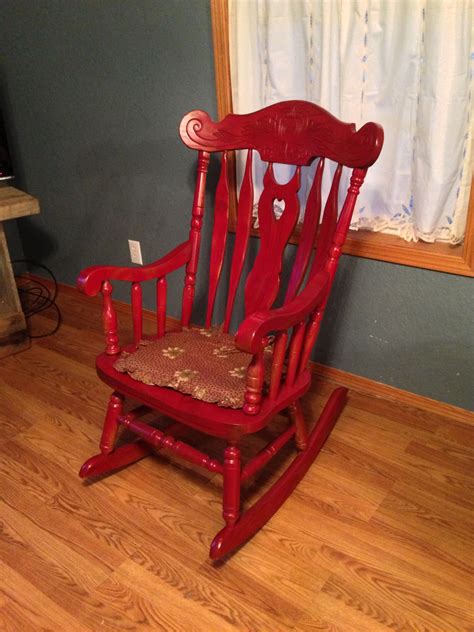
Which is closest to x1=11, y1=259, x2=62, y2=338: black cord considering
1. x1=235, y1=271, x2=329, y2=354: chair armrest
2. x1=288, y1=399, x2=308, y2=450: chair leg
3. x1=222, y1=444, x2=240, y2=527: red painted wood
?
x1=288, y1=399, x2=308, y2=450: chair leg

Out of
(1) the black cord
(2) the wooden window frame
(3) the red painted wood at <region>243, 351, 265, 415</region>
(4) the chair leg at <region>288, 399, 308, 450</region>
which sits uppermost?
(2) the wooden window frame

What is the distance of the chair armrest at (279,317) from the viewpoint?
1105 mm

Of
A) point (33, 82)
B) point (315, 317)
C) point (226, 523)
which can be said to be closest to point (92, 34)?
point (33, 82)

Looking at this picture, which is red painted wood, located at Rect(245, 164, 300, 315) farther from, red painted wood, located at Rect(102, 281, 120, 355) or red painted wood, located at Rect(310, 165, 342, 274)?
red painted wood, located at Rect(102, 281, 120, 355)

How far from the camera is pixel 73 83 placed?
7.80ft

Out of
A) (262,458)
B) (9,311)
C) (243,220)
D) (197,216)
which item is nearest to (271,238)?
(243,220)

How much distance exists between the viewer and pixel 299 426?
65.1 inches

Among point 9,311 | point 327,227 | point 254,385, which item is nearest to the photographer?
point 254,385

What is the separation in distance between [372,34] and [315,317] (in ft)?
2.82

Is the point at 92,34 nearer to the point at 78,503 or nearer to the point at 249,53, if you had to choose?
the point at 249,53

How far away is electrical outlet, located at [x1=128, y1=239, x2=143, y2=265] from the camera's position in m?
2.50

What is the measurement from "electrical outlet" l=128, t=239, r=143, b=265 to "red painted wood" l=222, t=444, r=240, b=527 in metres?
1.39

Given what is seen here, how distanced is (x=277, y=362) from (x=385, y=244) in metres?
0.73

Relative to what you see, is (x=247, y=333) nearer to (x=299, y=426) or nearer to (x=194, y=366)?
(x=194, y=366)
